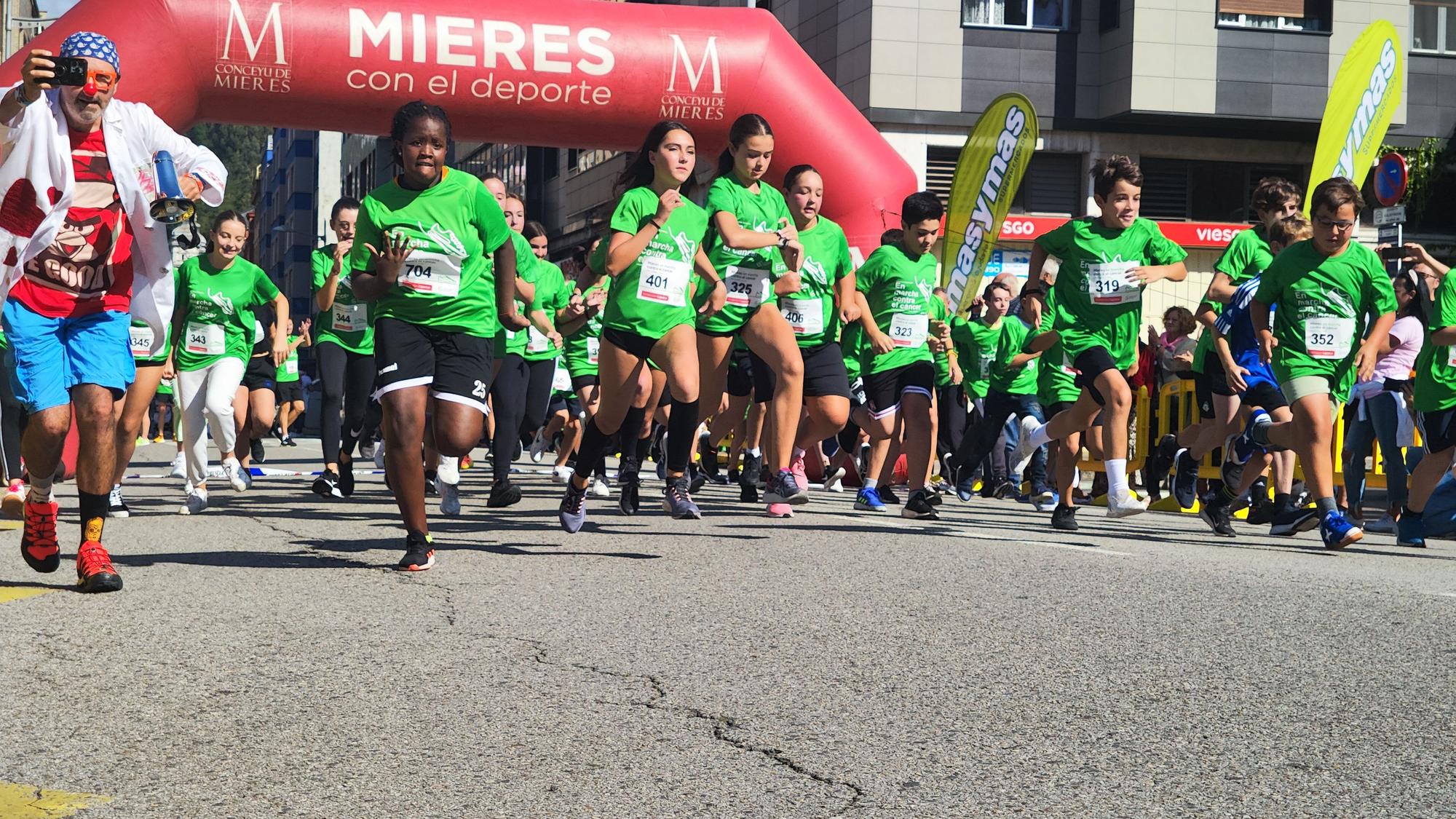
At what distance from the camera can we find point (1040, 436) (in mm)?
11219

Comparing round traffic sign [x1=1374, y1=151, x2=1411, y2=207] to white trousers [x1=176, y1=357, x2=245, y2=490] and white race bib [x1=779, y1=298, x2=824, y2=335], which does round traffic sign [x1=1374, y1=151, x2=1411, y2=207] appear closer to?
white race bib [x1=779, y1=298, x2=824, y2=335]

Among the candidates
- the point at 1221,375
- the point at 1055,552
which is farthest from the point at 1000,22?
the point at 1055,552

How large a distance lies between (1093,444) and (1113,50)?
18.5 metres

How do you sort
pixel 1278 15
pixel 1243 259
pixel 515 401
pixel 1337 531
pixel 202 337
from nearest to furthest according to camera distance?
1. pixel 1337 531
2. pixel 1243 259
3. pixel 202 337
4. pixel 515 401
5. pixel 1278 15

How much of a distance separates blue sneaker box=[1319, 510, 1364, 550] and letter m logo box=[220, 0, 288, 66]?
10.6m

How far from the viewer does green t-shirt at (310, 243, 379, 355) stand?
11.2 metres

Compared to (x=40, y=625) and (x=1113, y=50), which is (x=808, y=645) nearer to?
(x=40, y=625)

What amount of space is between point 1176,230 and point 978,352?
1695 cm

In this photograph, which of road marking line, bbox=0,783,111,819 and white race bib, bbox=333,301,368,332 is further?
white race bib, bbox=333,301,368,332

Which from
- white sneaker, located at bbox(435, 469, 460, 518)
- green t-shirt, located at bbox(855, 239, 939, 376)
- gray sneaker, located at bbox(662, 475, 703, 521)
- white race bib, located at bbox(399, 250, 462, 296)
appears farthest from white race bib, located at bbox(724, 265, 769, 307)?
white race bib, located at bbox(399, 250, 462, 296)

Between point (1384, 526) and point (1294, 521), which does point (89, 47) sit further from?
point (1384, 526)

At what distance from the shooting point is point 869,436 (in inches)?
444

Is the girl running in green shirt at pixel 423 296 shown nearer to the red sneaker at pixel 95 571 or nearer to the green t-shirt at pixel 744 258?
the red sneaker at pixel 95 571

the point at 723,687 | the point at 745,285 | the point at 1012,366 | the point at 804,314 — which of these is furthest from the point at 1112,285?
the point at 723,687
